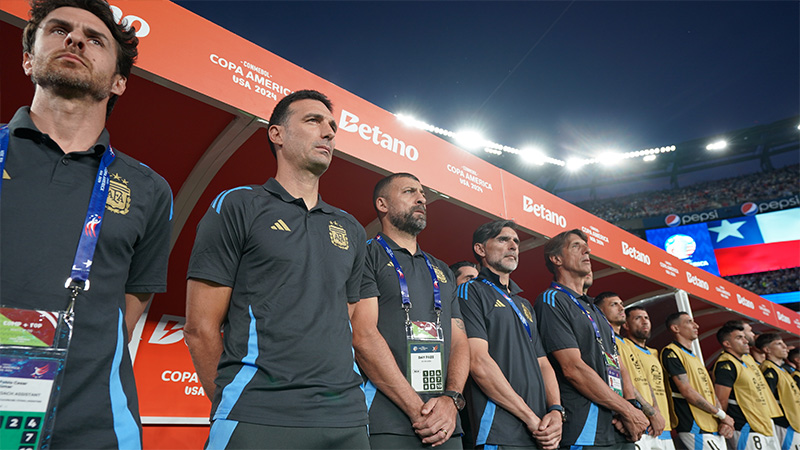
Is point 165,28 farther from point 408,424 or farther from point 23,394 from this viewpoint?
point 408,424

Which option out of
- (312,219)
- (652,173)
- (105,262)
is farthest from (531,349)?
(652,173)

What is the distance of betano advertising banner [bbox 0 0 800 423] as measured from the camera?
8.47 feet

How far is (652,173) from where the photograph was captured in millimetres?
35500

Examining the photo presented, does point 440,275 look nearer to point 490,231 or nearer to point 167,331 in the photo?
point 490,231

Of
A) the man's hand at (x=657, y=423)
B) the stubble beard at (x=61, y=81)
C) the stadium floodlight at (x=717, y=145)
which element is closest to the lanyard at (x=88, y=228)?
the stubble beard at (x=61, y=81)

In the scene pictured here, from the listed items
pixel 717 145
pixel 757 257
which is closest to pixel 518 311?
pixel 757 257

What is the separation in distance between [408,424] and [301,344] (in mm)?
777

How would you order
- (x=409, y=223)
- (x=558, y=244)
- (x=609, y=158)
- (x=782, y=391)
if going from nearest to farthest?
(x=409, y=223) < (x=558, y=244) < (x=782, y=391) < (x=609, y=158)

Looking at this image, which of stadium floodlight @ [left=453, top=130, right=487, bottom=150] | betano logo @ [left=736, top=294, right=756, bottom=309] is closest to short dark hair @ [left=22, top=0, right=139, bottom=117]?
betano logo @ [left=736, top=294, right=756, bottom=309]

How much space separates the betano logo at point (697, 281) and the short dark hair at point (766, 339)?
49.1 inches

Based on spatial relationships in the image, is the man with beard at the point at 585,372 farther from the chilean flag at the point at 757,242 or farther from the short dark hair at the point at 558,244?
the chilean flag at the point at 757,242

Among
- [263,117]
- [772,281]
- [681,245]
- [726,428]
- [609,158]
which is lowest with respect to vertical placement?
[726,428]

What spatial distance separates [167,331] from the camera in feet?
12.8

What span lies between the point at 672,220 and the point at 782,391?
82.6 feet
